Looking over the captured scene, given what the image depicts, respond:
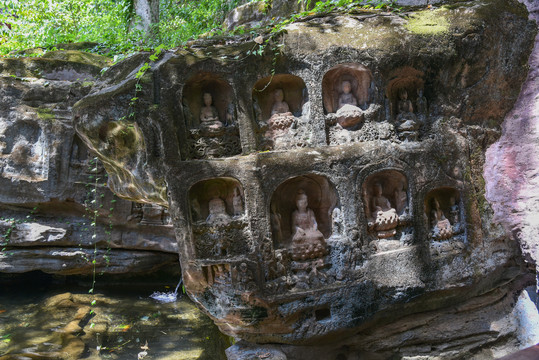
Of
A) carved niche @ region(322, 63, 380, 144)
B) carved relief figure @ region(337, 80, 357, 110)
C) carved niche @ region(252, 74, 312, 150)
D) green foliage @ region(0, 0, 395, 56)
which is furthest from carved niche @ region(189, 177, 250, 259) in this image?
green foliage @ region(0, 0, 395, 56)

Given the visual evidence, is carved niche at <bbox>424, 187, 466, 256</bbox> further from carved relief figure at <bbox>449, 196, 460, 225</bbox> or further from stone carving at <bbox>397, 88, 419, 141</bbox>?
stone carving at <bbox>397, 88, 419, 141</bbox>

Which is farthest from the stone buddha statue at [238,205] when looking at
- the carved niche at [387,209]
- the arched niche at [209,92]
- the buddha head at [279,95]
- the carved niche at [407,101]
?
the carved niche at [407,101]

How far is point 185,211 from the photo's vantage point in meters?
3.86

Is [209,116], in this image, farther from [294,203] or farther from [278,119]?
[294,203]

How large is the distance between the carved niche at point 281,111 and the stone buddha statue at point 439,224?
1490 mm

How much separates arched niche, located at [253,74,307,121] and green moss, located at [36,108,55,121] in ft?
13.1

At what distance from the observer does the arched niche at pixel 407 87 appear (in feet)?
13.7

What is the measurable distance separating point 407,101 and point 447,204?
3.81 feet

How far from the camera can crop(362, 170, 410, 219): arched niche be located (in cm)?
407

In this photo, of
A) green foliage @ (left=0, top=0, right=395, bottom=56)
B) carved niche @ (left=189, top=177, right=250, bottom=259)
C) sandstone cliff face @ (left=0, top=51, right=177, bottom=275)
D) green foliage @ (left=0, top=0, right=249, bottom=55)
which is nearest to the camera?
carved niche @ (left=189, top=177, right=250, bottom=259)

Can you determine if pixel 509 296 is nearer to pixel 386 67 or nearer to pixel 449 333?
pixel 449 333

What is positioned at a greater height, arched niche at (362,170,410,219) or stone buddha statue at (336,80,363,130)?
stone buddha statue at (336,80,363,130)

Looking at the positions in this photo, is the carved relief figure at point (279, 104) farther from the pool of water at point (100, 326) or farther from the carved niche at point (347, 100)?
the pool of water at point (100, 326)

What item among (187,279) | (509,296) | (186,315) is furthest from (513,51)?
(186,315)
